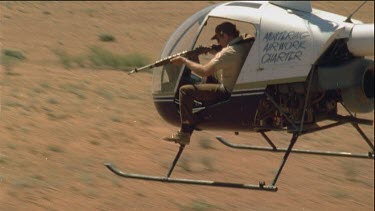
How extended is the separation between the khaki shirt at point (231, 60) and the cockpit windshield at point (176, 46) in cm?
65

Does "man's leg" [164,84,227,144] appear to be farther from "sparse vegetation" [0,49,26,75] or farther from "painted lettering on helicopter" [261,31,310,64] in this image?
"sparse vegetation" [0,49,26,75]

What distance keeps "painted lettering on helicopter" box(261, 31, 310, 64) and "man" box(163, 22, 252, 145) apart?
364 mm

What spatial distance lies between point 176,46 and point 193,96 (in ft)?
2.62

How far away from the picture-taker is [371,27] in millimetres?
10336

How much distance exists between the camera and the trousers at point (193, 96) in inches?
464

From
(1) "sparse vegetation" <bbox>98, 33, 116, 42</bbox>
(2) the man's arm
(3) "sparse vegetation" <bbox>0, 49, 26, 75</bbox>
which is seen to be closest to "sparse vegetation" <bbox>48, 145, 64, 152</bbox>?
(2) the man's arm

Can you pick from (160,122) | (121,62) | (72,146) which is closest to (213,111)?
(72,146)

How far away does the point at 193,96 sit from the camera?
38.7ft

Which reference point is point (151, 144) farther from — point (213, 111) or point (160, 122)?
point (213, 111)

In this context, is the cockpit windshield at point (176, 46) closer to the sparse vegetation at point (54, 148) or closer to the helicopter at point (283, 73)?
the helicopter at point (283, 73)

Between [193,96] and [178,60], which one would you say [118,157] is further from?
[178,60]

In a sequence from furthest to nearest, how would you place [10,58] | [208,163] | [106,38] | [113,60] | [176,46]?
[106,38]
[113,60]
[10,58]
[208,163]
[176,46]

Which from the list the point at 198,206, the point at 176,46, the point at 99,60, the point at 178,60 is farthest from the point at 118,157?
the point at 99,60

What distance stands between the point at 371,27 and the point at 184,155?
6122 mm
